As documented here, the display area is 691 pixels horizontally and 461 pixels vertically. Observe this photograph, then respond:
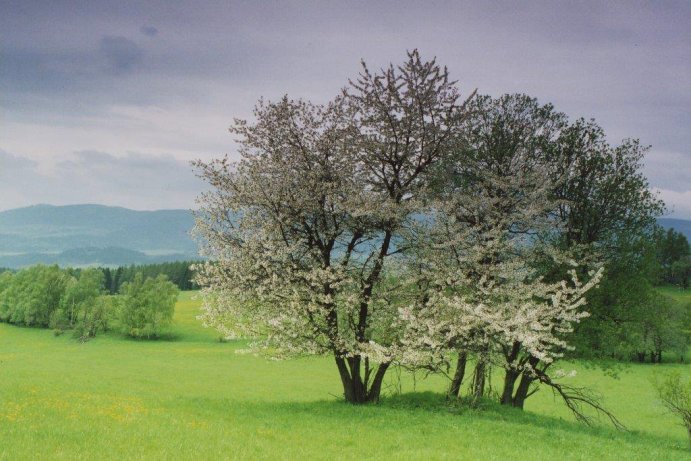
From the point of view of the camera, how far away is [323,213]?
2302 centimetres

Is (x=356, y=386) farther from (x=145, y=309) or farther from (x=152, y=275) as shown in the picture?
(x=152, y=275)

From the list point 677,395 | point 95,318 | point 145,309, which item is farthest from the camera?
point 95,318

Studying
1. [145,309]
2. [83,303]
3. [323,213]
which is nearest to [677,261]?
[145,309]

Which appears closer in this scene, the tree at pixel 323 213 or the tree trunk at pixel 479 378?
the tree at pixel 323 213

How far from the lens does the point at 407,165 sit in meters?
23.4

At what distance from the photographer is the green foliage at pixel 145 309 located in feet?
309

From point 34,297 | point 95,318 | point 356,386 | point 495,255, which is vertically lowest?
point 95,318

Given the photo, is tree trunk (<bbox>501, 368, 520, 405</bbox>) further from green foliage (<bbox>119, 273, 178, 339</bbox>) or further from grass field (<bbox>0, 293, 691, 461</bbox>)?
green foliage (<bbox>119, 273, 178, 339</bbox>)

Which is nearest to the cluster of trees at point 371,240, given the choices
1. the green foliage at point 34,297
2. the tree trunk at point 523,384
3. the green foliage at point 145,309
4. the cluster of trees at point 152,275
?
the tree trunk at point 523,384

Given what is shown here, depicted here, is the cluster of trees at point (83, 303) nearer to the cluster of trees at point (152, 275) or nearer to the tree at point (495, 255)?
the cluster of trees at point (152, 275)

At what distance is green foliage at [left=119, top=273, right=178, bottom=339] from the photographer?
94062 mm

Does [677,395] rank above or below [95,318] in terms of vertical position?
above

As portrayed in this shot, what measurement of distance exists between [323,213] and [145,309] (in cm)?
8059

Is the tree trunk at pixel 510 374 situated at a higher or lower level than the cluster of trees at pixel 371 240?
lower
